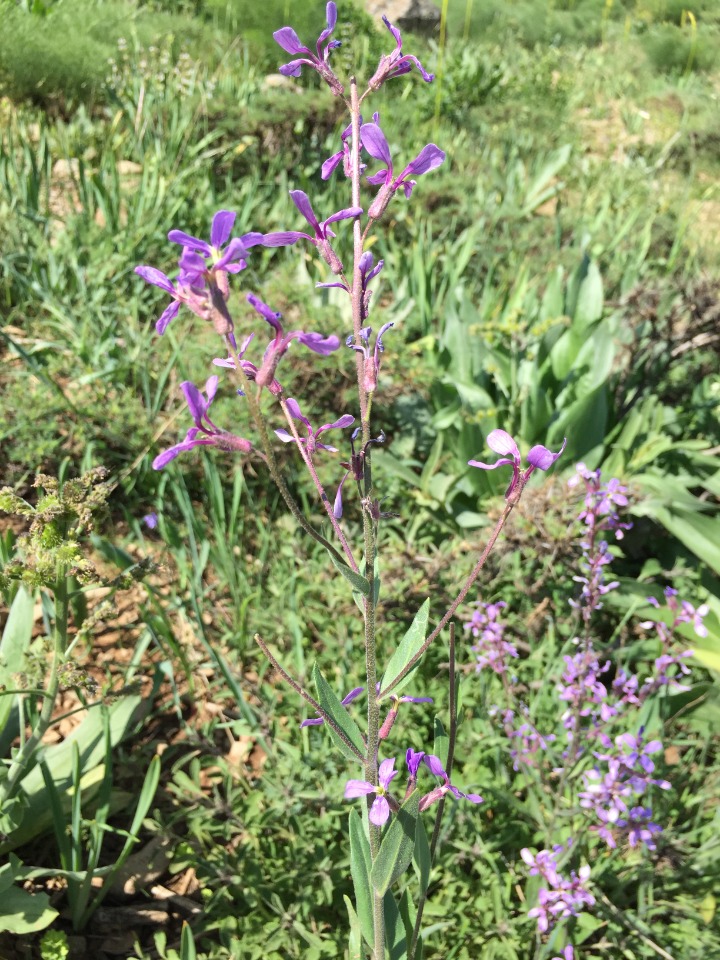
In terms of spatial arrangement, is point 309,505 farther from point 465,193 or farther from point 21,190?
point 465,193

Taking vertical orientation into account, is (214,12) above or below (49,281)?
above

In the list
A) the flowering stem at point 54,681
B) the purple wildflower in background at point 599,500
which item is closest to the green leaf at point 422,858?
the flowering stem at point 54,681

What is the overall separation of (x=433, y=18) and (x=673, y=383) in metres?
8.27

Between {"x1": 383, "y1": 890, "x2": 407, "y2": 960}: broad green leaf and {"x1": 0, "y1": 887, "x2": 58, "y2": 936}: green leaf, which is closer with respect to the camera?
{"x1": 383, "y1": 890, "x2": 407, "y2": 960}: broad green leaf

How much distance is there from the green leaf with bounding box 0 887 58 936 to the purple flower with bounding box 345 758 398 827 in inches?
32.2

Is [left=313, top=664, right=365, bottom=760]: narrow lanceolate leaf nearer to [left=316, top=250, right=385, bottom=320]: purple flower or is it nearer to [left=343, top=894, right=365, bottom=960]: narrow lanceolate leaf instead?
[left=343, top=894, right=365, bottom=960]: narrow lanceolate leaf

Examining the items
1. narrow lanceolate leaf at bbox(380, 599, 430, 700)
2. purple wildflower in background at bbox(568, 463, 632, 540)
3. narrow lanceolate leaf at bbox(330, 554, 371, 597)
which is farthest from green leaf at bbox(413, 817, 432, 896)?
purple wildflower in background at bbox(568, 463, 632, 540)

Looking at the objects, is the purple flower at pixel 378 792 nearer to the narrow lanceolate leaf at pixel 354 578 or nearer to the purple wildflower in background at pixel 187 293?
the narrow lanceolate leaf at pixel 354 578

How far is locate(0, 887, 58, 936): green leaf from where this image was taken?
1394 mm

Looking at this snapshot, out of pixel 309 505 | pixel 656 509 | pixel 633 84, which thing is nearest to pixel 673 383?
pixel 656 509

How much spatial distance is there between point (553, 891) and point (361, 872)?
0.63 meters

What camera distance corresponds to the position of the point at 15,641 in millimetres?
1679

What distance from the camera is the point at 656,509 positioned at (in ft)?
8.05

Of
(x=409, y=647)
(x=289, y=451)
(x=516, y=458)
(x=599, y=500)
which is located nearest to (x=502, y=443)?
(x=516, y=458)
